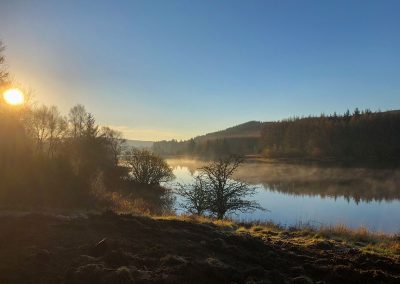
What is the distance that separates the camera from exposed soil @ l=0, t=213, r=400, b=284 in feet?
24.0

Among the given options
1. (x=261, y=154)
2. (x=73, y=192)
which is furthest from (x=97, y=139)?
A: (x=261, y=154)

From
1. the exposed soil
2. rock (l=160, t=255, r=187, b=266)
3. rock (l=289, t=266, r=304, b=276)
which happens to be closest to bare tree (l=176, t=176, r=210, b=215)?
the exposed soil

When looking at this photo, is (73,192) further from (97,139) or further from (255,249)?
(97,139)

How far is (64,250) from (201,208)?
24602mm

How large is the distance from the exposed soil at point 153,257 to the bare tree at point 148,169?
49.8m

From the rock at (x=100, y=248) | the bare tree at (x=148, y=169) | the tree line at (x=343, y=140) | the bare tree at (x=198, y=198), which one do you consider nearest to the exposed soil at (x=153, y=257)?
the rock at (x=100, y=248)

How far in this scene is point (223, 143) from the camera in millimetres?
187500

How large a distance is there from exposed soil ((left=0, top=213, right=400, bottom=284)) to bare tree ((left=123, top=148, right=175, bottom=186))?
49.8 metres

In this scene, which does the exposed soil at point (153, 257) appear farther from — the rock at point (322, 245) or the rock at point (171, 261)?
the rock at point (322, 245)

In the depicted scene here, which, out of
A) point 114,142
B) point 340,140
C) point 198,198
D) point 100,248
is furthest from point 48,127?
point 340,140

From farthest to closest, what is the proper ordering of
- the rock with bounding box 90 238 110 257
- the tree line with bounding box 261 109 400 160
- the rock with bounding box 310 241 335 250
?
the tree line with bounding box 261 109 400 160
the rock with bounding box 310 241 335 250
the rock with bounding box 90 238 110 257

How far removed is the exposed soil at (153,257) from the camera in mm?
7309

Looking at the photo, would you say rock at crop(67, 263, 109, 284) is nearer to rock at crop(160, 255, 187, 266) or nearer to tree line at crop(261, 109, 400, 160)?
rock at crop(160, 255, 187, 266)

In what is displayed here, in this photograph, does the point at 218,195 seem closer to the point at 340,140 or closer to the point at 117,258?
the point at 117,258
